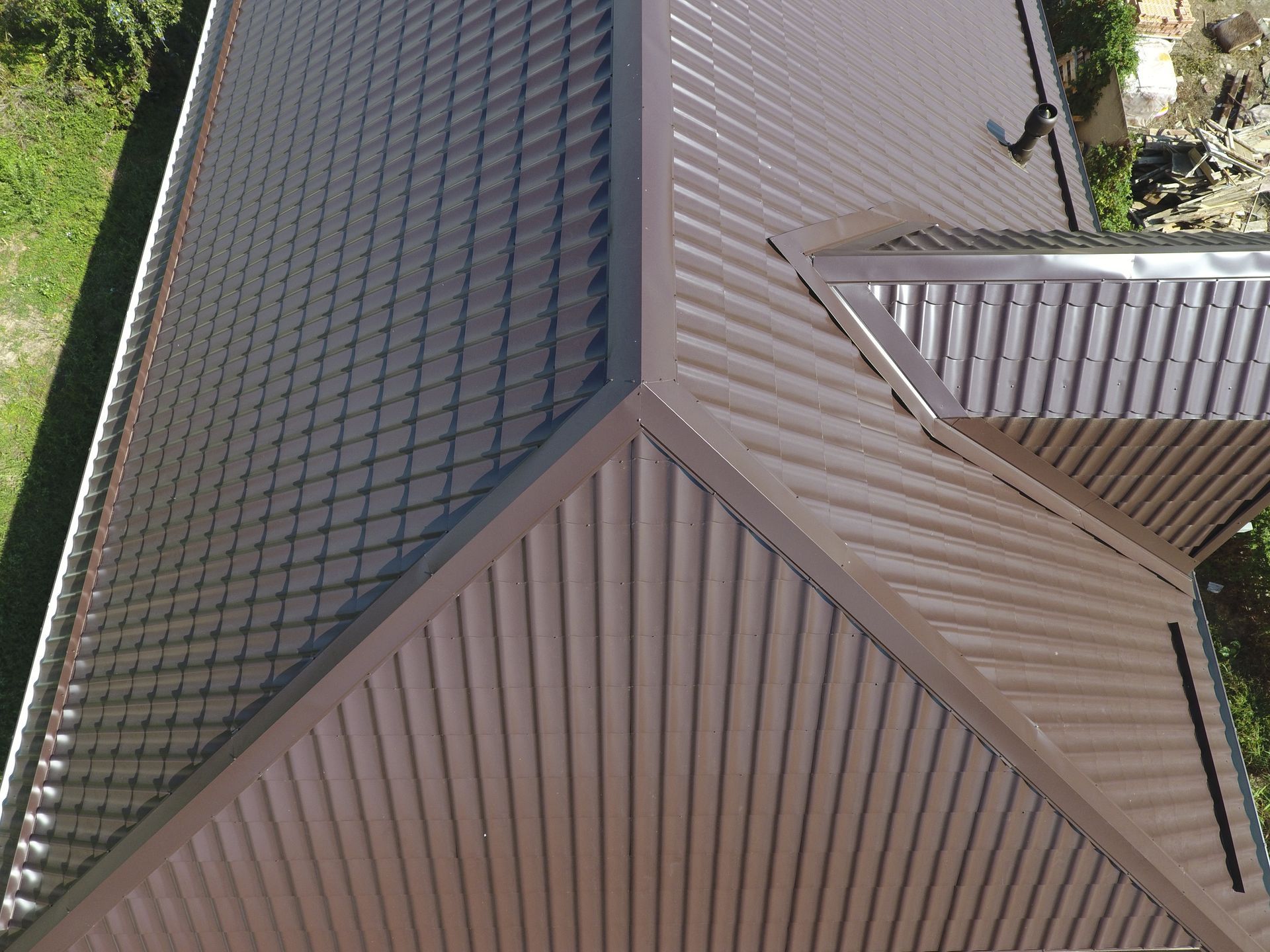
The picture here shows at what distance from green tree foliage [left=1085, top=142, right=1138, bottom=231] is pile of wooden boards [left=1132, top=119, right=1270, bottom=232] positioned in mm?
902

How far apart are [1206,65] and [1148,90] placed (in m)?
2.72

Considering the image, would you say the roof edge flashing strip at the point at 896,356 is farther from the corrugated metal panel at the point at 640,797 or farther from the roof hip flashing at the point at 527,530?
the corrugated metal panel at the point at 640,797

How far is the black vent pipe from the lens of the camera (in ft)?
29.3

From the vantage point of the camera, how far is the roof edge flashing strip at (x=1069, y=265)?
6.55 meters

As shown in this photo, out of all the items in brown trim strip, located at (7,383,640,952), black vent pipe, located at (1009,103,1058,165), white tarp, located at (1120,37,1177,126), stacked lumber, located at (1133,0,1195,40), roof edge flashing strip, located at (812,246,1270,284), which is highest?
stacked lumber, located at (1133,0,1195,40)

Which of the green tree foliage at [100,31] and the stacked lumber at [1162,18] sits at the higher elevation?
the stacked lumber at [1162,18]

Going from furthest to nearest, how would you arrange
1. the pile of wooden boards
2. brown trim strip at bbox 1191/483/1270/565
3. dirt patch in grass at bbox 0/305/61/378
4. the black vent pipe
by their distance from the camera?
the pile of wooden boards
dirt patch in grass at bbox 0/305/61/378
the black vent pipe
brown trim strip at bbox 1191/483/1270/565

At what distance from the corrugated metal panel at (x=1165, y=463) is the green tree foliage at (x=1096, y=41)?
11.1 metres

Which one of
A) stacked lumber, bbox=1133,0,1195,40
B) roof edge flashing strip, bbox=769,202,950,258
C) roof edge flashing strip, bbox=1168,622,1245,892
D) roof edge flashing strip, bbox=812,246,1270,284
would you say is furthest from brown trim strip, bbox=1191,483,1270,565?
stacked lumber, bbox=1133,0,1195,40

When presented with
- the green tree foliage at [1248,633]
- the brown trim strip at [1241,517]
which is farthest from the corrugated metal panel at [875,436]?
the green tree foliage at [1248,633]

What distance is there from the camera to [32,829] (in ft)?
22.2

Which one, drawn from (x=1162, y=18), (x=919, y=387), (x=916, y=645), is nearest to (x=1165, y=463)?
(x=919, y=387)

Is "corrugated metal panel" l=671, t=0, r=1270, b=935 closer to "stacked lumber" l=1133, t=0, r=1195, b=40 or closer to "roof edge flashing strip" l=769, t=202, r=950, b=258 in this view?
"roof edge flashing strip" l=769, t=202, r=950, b=258

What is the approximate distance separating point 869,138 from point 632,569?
16.5ft
